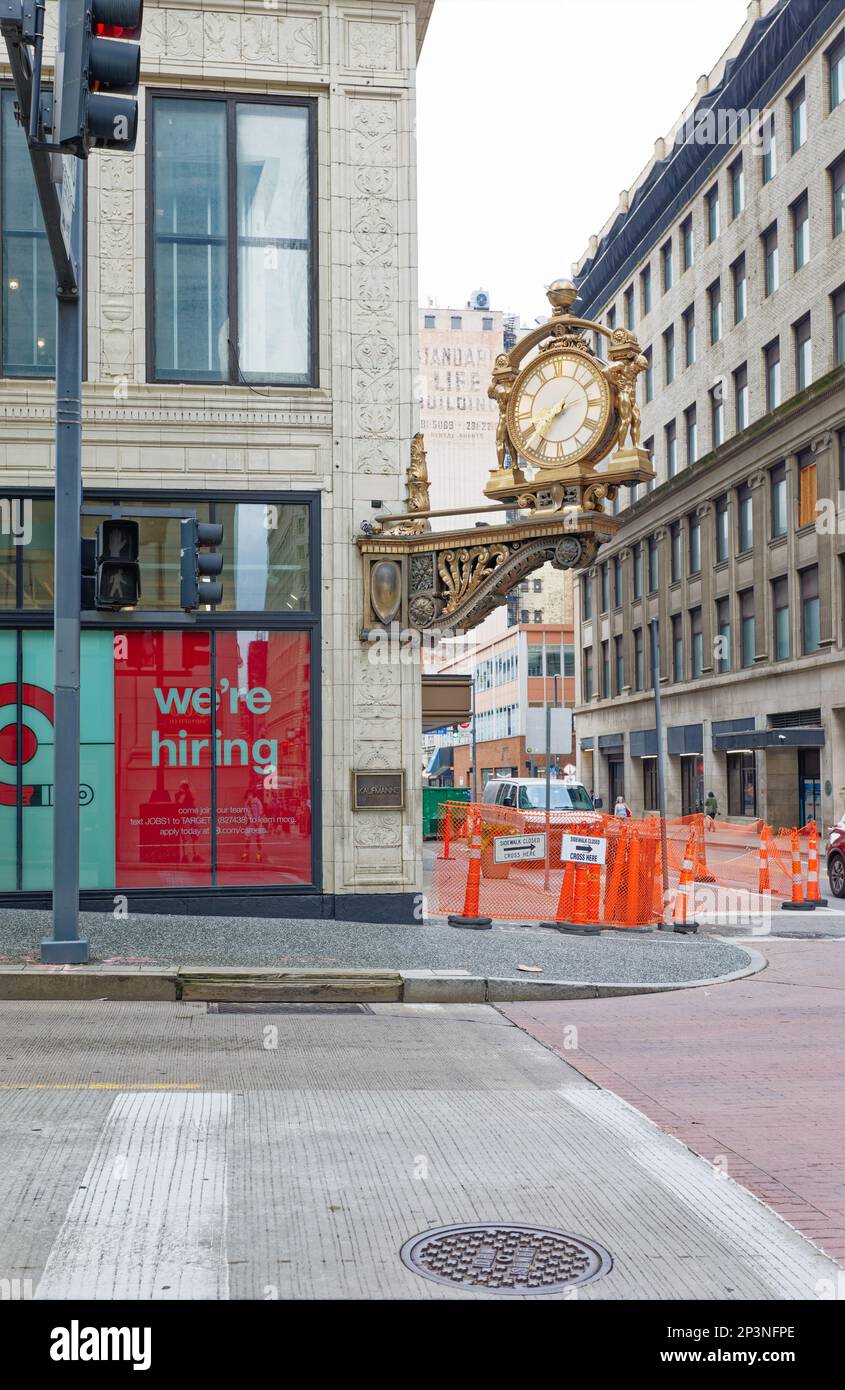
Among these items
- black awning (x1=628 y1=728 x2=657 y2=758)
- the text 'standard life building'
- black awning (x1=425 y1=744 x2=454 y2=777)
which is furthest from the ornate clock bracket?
black awning (x1=425 y1=744 x2=454 y2=777)

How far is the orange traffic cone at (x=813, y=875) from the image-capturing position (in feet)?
72.8

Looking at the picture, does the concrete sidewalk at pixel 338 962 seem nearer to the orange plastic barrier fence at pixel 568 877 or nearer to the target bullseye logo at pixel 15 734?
the orange plastic barrier fence at pixel 568 877

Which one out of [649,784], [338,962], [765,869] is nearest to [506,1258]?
[338,962]

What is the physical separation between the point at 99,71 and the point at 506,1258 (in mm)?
7235

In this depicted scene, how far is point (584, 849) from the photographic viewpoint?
55.1 ft

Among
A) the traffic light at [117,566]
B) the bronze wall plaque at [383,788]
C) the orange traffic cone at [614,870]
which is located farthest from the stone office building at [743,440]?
the traffic light at [117,566]

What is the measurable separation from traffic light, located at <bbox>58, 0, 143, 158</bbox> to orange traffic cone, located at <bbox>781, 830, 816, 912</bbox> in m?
16.6

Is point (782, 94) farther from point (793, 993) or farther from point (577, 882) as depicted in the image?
point (793, 993)

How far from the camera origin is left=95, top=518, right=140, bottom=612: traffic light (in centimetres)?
1212

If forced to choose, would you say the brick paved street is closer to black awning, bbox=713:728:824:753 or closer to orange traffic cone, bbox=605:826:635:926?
orange traffic cone, bbox=605:826:635:926

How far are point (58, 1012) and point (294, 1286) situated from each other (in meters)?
6.34

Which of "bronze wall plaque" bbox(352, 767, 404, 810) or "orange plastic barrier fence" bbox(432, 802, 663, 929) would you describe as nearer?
"bronze wall plaque" bbox(352, 767, 404, 810)

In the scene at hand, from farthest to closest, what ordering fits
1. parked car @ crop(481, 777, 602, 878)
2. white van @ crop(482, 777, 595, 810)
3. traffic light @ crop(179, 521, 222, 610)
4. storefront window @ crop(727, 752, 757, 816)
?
storefront window @ crop(727, 752, 757, 816), white van @ crop(482, 777, 595, 810), parked car @ crop(481, 777, 602, 878), traffic light @ crop(179, 521, 222, 610)
